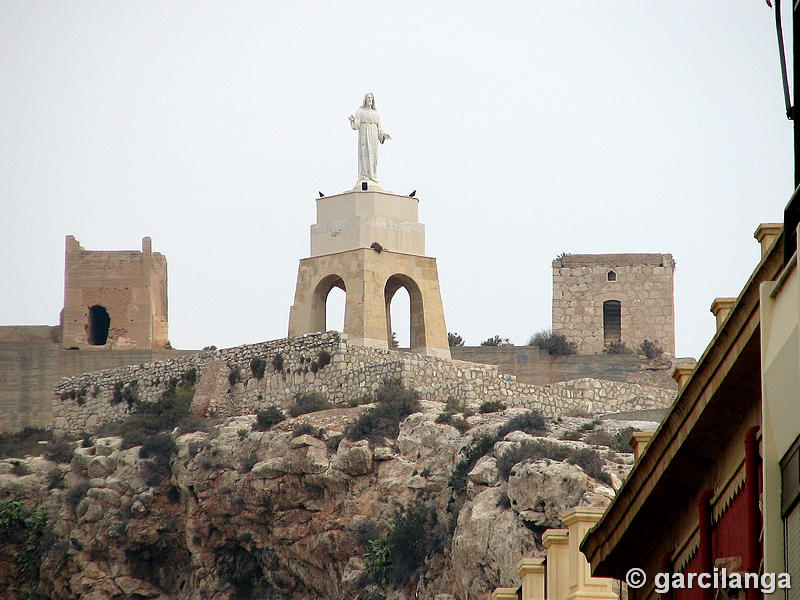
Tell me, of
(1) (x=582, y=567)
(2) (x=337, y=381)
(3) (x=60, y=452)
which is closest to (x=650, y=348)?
(2) (x=337, y=381)

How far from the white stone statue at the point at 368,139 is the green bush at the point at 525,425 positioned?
903cm

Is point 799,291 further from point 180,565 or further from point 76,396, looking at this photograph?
point 76,396

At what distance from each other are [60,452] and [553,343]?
1352 cm

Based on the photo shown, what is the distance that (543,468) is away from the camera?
34156 mm

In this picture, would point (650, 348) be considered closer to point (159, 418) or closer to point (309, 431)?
point (159, 418)

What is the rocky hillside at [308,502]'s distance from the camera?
3438cm

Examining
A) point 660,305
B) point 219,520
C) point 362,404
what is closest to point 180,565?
point 219,520

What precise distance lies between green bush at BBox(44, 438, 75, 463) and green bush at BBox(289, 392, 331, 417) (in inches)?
212

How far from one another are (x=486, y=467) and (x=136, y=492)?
9182 mm

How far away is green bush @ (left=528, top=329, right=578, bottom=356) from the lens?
50.9 m

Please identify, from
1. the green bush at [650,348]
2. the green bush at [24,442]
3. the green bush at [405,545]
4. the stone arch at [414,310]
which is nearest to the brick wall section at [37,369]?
the green bush at [24,442]

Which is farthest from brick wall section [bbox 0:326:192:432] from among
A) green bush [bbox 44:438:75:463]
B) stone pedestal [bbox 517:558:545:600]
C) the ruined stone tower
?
stone pedestal [bbox 517:558:545:600]

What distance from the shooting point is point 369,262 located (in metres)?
44.3

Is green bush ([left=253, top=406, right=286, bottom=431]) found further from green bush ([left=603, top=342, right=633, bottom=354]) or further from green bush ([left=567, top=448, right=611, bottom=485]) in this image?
green bush ([left=603, top=342, right=633, bottom=354])
